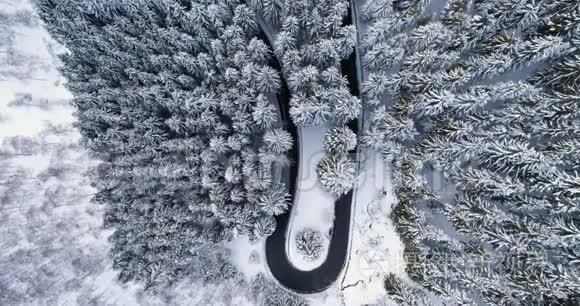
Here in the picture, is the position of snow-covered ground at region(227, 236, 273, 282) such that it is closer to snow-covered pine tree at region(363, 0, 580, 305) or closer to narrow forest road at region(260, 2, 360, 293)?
narrow forest road at region(260, 2, 360, 293)

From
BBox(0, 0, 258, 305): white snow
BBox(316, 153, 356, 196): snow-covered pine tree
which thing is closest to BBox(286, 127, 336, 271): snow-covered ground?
BBox(316, 153, 356, 196): snow-covered pine tree

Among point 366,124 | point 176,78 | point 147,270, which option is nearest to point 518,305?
point 366,124

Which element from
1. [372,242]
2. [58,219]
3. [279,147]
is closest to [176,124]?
[279,147]

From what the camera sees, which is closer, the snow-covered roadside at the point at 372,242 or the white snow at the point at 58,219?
the white snow at the point at 58,219

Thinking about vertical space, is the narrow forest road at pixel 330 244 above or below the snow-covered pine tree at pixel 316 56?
below

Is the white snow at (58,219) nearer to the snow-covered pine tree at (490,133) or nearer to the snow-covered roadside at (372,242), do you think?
the snow-covered roadside at (372,242)

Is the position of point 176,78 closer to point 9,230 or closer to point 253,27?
point 253,27

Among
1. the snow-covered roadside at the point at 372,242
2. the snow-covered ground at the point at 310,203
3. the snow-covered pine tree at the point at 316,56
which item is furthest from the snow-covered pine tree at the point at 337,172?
the snow-covered roadside at the point at 372,242
